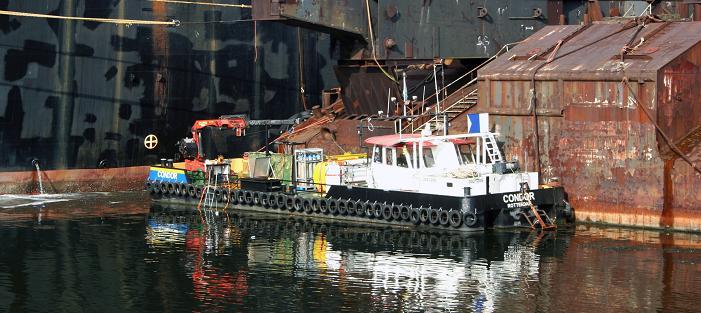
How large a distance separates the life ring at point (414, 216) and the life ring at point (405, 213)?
80mm

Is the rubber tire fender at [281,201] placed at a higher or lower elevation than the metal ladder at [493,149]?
lower

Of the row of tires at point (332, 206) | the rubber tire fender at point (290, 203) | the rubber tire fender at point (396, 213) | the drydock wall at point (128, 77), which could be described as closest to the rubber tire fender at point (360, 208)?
the row of tires at point (332, 206)

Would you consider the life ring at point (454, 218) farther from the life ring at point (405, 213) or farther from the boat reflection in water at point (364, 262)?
the life ring at point (405, 213)

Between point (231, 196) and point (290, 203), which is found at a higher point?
point (231, 196)

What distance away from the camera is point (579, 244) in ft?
102

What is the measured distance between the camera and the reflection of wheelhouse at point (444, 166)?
108 ft

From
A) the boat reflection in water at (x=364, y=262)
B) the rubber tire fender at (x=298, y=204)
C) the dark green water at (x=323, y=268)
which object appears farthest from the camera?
the rubber tire fender at (x=298, y=204)

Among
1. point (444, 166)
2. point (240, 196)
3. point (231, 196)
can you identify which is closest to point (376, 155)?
point (444, 166)

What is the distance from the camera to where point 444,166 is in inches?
1342

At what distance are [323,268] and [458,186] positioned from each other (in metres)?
5.65

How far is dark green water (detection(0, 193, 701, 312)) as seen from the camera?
989 inches

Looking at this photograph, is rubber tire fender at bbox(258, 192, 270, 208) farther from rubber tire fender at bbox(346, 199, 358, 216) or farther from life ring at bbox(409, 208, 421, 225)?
life ring at bbox(409, 208, 421, 225)

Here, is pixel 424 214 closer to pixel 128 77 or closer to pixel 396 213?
pixel 396 213

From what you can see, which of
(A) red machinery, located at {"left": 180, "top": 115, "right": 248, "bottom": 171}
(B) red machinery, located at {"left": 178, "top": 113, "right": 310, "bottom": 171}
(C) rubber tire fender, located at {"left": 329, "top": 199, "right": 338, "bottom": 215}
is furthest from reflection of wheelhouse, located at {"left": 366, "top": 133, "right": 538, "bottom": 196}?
(A) red machinery, located at {"left": 180, "top": 115, "right": 248, "bottom": 171}
